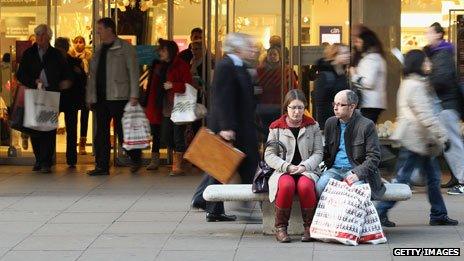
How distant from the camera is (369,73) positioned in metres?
10.8

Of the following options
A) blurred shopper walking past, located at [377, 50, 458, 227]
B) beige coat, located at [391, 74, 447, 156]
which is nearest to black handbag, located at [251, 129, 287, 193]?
blurred shopper walking past, located at [377, 50, 458, 227]

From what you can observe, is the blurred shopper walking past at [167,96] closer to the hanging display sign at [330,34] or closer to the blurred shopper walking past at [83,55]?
the blurred shopper walking past at [83,55]

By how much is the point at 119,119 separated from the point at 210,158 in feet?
15.3

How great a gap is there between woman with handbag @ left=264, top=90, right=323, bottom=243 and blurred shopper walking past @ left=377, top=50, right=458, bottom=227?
3.05ft

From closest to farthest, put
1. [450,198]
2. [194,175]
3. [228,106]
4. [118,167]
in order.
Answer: [228,106] < [450,198] < [194,175] < [118,167]

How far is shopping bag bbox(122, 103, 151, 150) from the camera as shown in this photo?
12914 millimetres

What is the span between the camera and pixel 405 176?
365 inches

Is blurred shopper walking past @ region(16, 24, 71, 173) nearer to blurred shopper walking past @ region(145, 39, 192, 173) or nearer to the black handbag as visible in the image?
blurred shopper walking past @ region(145, 39, 192, 173)

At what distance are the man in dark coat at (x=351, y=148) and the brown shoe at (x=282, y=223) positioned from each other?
316mm

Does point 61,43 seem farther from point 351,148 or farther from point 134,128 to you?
point 351,148

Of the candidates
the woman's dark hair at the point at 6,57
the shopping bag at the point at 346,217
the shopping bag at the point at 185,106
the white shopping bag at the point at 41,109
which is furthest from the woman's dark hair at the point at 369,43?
the woman's dark hair at the point at 6,57

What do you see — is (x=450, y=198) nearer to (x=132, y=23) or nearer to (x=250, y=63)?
(x=250, y=63)

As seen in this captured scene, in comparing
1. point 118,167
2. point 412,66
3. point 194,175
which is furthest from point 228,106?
point 118,167

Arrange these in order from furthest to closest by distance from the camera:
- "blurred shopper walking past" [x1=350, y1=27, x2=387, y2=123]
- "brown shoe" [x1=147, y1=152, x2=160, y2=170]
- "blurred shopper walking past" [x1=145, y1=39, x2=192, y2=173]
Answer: "brown shoe" [x1=147, y1=152, x2=160, y2=170] → "blurred shopper walking past" [x1=145, y1=39, x2=192, y2=173] → "blurred shopper walking past" [x1=350, y1=27, x2=387, y2=123]
